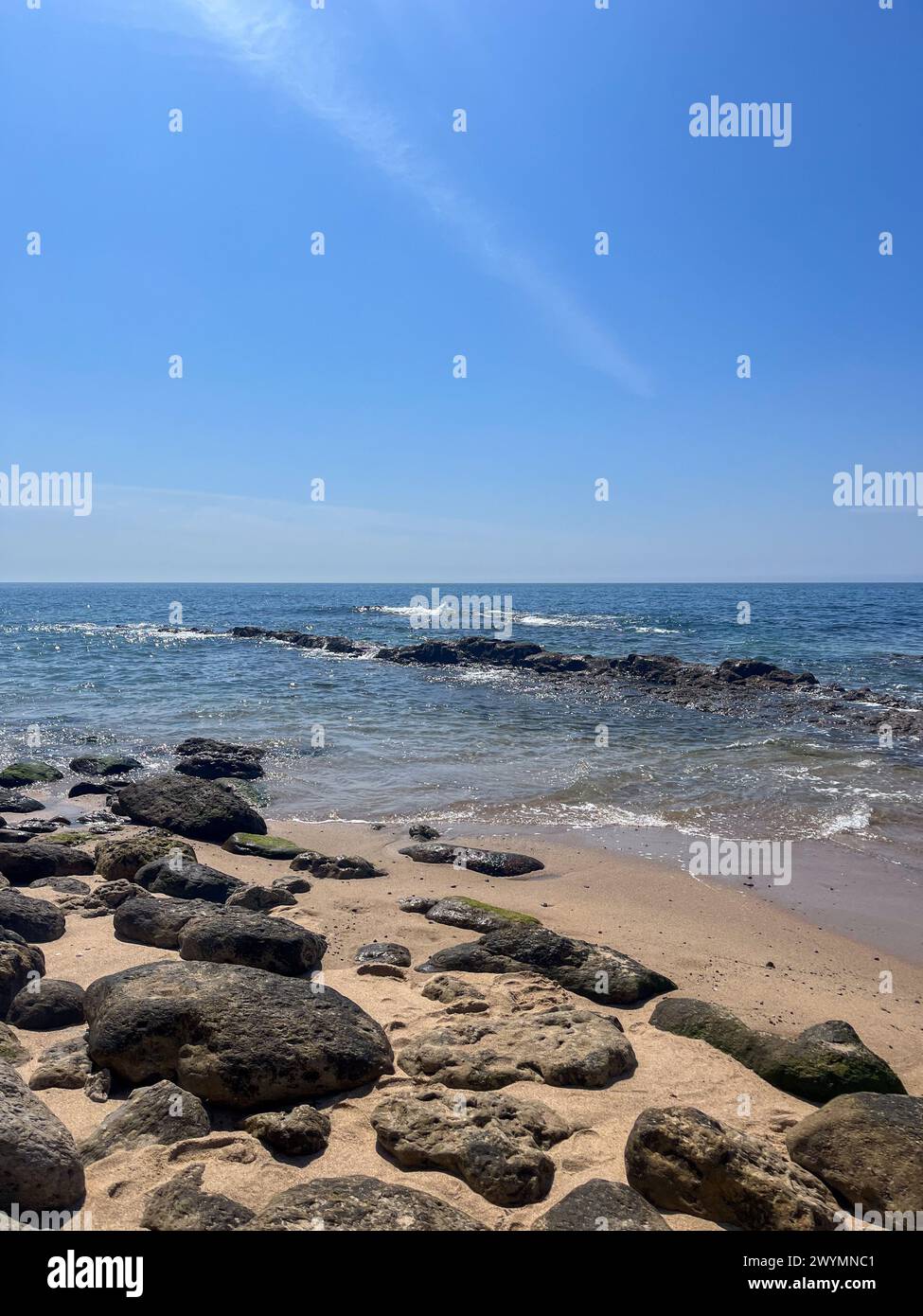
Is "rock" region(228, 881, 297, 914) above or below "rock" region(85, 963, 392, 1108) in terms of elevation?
below

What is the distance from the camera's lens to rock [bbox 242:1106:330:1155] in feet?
15.3

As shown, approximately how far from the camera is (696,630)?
5434cm

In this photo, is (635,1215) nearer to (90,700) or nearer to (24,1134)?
(24,1134)

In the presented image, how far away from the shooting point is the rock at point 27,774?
16.4 metres

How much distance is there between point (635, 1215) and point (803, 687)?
91.1ft

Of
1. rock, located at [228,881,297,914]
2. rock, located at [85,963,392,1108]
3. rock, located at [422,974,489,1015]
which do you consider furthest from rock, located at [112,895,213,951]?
rock, located at [422,974,489,1015]

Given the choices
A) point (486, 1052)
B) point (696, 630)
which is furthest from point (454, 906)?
point (696, 630)

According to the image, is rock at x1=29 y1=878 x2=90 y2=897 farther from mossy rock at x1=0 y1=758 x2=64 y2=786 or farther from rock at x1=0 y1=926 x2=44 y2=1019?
mossy rock at x1=0 y1=758 x2=64 y2=786

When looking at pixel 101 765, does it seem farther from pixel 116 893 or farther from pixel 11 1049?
pixel 11 1049

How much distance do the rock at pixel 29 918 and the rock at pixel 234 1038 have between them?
249 cm

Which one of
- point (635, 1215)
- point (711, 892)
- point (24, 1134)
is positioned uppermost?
point (24, 1134)

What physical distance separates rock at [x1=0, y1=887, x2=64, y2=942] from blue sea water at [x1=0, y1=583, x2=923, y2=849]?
638cm

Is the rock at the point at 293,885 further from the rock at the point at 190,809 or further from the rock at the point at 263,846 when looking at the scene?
the rock at the point at 190,809

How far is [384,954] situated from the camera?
311 inches
